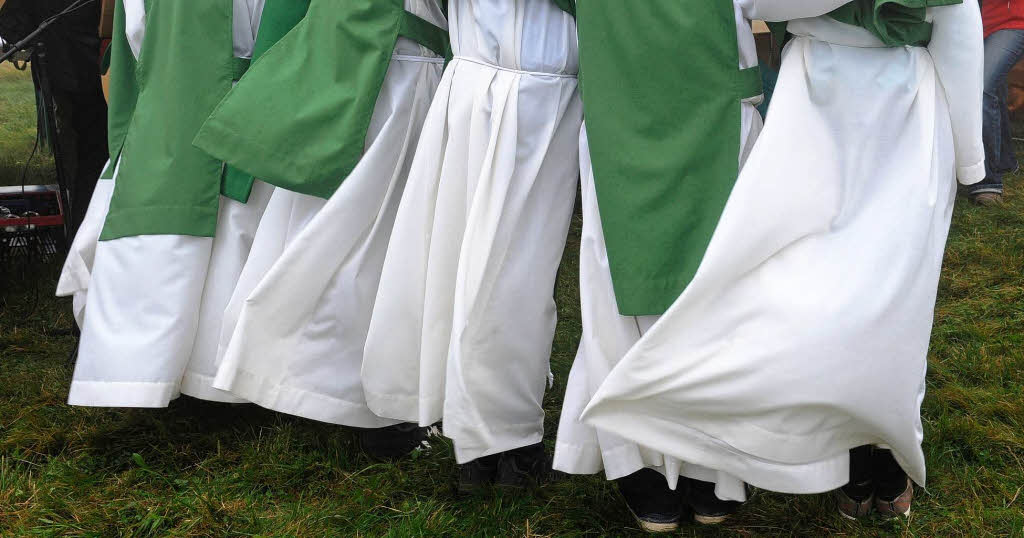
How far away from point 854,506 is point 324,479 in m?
1.23

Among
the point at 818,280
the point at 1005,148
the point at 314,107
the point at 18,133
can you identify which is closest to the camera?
the point at 818,280

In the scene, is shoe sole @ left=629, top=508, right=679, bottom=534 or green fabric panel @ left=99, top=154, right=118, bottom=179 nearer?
shoe sole @ left=629, top=508, right=679, bottom=534

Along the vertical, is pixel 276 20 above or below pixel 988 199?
above

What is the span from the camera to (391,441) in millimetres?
2516

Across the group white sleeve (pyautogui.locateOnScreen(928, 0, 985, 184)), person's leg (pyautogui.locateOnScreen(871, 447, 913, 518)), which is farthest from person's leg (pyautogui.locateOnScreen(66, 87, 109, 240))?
white sleeve (pyautogui.locateOnScreen(928, 0, 985, 184))

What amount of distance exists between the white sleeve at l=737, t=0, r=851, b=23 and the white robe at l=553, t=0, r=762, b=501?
0.12m

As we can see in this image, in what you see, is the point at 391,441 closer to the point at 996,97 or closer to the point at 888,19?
the point at 888,19

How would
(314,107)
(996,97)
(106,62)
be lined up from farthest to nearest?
(996,97), (106,62), (314,107)

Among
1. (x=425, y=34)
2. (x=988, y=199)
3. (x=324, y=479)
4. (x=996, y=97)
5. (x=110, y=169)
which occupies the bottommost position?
(x=988, y=199)

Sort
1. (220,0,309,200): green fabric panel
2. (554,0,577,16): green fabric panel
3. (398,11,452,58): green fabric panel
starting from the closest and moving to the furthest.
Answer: (554,0,577,16): green fabric panel < (398,11,452,58): green fabric panel < (220,0,309,200): green fabric panel

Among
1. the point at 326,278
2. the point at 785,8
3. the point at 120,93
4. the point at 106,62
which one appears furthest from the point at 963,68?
the point at 106,62

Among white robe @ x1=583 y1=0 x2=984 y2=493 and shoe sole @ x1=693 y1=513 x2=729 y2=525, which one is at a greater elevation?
white robe @ x1=583 y1=0 x2=984 y2=493

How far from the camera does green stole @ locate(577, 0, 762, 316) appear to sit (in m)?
1.86

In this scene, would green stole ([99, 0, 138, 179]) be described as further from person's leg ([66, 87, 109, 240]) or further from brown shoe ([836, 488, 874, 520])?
brown shoe ([836, 488, 874, 520])
